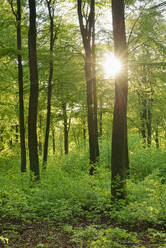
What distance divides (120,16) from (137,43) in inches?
237

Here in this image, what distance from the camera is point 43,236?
5.68 meters

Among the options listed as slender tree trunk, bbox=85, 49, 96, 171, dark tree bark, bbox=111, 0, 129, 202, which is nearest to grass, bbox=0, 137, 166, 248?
dark tree bark, bbox=111, 0, 129, 202

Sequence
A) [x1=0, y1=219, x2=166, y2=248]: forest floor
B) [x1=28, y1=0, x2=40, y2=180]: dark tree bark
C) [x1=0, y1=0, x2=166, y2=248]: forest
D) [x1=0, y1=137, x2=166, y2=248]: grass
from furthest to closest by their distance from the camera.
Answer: [x1=28, y1=0, x2=40, y2=180]: dark tree bark < [x1=0, y1=0, x2=166, y2=248]: forest < [x1=0, y1=137, x2=166, y2=248]: grass < [x1=0, y1=219, x2=166, y2=248]: forest floor

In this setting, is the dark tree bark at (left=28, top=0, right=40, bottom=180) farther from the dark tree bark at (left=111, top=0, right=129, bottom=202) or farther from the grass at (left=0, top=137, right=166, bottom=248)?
the dark tree bark at (left=111, top=0, right=129, bottom=202)

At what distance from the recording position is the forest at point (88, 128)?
6.12 meters

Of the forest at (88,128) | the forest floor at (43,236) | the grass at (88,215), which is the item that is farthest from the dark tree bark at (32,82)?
the forest floor at (43,236)

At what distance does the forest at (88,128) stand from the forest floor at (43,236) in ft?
0.08

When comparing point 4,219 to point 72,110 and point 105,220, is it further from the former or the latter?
point 72,110

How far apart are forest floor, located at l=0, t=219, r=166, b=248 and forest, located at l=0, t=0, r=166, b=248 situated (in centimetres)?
2

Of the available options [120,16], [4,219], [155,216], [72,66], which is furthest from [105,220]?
[72,66]

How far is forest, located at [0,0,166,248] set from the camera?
6125 millimetres

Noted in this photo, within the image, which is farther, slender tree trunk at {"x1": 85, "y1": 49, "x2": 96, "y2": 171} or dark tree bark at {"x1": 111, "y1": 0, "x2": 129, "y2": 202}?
slender tree trunk at {"x1": 85, "y1": 49, "x2": 96, "y2": 171}

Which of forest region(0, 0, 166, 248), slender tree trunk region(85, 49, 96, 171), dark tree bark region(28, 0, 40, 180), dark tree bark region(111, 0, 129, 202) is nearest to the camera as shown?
forest region(0, 0, 166, 248)

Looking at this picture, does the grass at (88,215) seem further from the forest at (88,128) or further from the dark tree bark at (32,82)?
the dark tree bark at (32,82)
